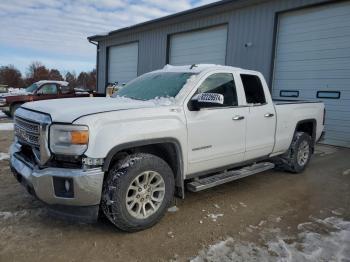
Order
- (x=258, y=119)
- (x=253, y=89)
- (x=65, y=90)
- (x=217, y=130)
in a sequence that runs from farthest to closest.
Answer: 1. (x=65, y=90)
2. (x=253, y=89)
3. (x=258, y=119)
4. (x=217, y=130)

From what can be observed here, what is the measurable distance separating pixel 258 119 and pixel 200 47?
385 inches

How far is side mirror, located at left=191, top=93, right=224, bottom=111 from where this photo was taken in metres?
3.86

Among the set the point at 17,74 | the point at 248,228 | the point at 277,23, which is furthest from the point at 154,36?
the point at 17,74

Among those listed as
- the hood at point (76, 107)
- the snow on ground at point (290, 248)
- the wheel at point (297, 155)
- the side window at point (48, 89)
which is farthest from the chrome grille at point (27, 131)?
the side window at point (48, 89)

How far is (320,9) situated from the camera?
10.1 meters

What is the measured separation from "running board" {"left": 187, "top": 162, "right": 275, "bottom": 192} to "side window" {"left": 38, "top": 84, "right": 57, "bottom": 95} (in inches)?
439

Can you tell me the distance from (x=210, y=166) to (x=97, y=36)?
18208 millimetres

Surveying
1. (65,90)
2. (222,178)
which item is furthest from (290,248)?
(65,90)

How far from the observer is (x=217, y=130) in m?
4.37

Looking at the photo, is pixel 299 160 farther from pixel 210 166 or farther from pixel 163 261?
pixel 163 261

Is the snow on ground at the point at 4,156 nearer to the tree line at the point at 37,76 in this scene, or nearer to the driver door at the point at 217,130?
the driver door at the point at 217,130

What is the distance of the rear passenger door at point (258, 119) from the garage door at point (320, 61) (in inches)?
214

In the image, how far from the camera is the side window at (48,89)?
14.0m

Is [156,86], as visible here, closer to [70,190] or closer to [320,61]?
[70,190]
